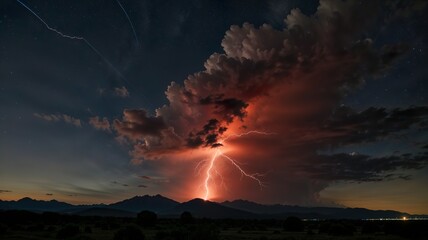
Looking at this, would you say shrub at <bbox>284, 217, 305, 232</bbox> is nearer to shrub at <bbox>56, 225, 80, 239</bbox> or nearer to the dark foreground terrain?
the dark foreground terrain

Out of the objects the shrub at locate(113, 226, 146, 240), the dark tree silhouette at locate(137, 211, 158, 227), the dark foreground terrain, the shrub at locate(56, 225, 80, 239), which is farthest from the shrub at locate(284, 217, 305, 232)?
the shrub at locate(56, 225, 80, 239)

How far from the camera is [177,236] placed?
30922 mm

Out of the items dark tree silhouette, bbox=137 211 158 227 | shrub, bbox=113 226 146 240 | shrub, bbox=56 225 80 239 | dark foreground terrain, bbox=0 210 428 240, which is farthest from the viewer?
dark tree silhouette, bbox=137 211 158 227

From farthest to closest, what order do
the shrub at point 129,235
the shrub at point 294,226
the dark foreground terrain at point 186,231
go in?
the shrub at point 294,226, the dark foreground terrain at point 186,231, the shrub at point 129,235

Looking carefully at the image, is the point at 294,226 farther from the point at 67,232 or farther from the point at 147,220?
the point at 67,232

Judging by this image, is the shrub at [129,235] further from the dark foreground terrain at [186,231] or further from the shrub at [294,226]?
the shrub at [294,226]

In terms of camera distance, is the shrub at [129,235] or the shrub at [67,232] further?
the shrub at [67,232]

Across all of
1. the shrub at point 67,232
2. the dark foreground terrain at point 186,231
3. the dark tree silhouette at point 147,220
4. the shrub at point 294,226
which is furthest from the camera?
the dark tree silhouette at point 147,220

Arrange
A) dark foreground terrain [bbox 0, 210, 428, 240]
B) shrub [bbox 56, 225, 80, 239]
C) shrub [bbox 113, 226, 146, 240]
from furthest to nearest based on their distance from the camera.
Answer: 1. shrub [bbox 56, 225, 80, 239]
2. dark foreground terrain [bbox 0, 210, 428, 240]
3. shrub [bbox 113, 226, 146, 240]

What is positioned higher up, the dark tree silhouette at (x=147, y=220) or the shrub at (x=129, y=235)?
the dark tree silhouette at (x=147, y=220)

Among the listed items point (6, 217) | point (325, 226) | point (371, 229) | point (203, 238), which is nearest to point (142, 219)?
point (6, 217)

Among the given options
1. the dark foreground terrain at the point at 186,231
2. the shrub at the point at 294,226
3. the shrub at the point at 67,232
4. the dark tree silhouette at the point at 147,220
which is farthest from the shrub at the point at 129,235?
the shrub at the point at 294,226

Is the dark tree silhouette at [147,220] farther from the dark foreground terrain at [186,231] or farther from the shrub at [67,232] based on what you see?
the shrub at [67,232]

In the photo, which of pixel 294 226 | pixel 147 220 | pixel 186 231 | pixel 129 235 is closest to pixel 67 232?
pixel 129 235
